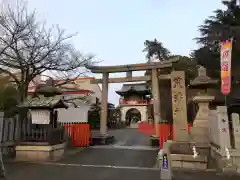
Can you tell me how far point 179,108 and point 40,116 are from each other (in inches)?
251

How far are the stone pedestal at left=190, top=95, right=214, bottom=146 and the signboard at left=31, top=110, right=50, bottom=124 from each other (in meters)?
6.62

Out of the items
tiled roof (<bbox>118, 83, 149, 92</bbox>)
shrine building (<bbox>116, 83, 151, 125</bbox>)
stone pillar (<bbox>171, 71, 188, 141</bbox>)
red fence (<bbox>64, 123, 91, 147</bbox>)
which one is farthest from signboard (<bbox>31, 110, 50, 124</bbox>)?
tiled roof (<bbox>118, 83, 149, 92</bbox>)

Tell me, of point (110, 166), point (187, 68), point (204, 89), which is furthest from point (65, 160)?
point (187, 68)

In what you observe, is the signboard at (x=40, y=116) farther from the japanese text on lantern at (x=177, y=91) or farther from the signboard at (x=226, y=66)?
the signboard at (x=226, y=66)

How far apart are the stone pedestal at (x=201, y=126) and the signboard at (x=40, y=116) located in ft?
21.7

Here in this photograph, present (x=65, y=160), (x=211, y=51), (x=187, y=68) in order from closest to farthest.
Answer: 1. (x=65, y=160)
2. (x=211, y=51)
3. (x=187, y=68)

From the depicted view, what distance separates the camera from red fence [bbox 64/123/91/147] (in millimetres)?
14352

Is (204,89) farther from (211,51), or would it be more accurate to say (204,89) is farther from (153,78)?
(211,51)

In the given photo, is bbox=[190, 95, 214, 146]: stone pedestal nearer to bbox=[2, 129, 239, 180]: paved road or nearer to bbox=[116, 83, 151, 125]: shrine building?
bbox=[2, 129, 239, 180]: paved road

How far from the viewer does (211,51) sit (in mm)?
22766

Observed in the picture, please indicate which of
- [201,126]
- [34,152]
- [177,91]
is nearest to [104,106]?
[177,91]

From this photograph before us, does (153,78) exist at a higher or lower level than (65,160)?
higher

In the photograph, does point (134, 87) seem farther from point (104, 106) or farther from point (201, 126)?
point (201, 126)

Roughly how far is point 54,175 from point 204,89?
313 inches
